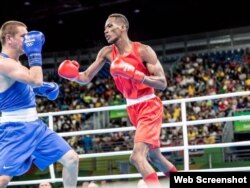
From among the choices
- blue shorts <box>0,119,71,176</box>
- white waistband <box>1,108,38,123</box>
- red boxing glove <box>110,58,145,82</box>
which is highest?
red boxing glove <box>110,58,145,82</box>

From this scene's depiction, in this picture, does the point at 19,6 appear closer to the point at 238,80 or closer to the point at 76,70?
the point at 238,80

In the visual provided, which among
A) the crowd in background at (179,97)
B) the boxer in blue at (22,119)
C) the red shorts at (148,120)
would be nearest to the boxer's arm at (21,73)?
the boxer in blue at (22,119)

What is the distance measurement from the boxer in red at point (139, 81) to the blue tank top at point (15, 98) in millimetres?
676

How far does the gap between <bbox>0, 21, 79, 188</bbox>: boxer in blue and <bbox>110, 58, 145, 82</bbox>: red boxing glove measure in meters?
0.60

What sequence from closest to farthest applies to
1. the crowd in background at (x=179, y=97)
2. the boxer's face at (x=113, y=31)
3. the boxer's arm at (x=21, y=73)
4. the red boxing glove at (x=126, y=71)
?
the boxer's arm at (x=21, y=73) < the red boxing glove at (x=126, y=71) < the boxer's face at (x=113, y=31) < the crowd in background at (x=179, y=97)

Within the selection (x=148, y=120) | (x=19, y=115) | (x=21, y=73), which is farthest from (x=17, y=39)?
(x=148, y=120)

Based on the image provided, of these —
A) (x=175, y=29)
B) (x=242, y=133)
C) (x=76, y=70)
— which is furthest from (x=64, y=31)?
(x=76, y=70)

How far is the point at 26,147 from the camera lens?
3041mm

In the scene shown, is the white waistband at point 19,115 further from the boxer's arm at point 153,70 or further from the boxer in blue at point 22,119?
the boxer's arm at point 153,70

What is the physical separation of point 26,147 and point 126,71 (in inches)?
36.5

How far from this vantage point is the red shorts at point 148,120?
3463 mm

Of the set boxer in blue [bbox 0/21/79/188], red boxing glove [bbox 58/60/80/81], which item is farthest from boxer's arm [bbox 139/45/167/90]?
boxer in blue [bbox 0/21/79/188]

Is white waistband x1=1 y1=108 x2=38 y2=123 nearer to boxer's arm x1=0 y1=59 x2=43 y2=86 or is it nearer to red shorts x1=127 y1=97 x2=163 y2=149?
boxer's arm x1=0 y1=59 x2=43 y2=86

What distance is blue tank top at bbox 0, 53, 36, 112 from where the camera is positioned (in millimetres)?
3111
